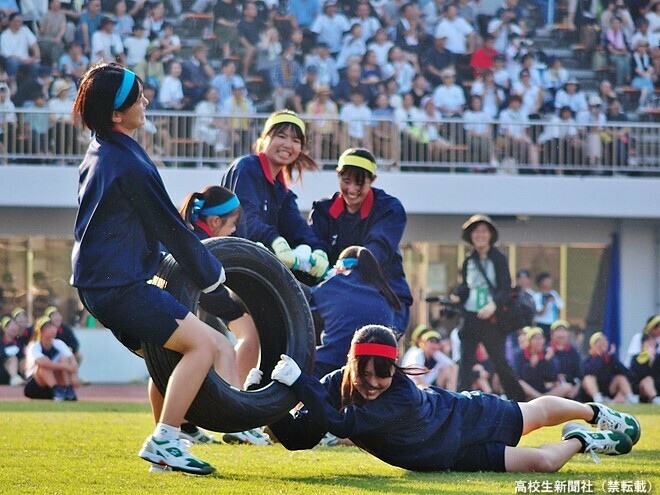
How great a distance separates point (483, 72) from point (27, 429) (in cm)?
1261

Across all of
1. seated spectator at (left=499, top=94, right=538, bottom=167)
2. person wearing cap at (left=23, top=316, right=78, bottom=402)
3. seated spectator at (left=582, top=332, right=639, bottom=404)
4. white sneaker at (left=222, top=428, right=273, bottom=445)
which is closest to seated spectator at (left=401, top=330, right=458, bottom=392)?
seated spectator at (left=582, top=332, right=639, bottom=404)

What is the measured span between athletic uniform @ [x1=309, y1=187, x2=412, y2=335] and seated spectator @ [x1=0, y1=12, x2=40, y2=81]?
36.2 feet

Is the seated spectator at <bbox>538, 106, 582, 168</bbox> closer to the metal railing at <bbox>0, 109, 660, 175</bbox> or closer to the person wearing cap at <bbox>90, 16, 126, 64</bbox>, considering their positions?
the metal railing at <bbox>0, 109, 660, 175</bbox>

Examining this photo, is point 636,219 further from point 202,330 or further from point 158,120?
point 202,330

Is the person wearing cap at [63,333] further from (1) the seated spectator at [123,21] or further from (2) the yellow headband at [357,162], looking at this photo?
(2) the yellow headband at [357,162]

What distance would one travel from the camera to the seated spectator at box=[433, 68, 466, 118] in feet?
62.7

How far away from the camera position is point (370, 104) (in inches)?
747

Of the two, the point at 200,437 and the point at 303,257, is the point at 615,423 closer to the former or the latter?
the point at 303,257

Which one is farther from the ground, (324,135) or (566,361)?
(324,135)

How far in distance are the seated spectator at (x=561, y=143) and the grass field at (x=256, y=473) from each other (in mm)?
10400

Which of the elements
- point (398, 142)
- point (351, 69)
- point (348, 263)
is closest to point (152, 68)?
point (351, 69)

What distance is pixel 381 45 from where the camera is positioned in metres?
19.5

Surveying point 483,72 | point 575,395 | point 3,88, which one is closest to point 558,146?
point 483,72

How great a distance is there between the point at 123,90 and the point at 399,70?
545 inches
